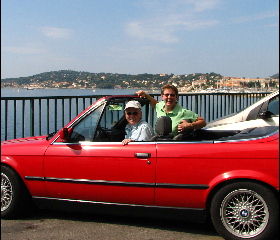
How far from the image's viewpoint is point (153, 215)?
13.7 ft

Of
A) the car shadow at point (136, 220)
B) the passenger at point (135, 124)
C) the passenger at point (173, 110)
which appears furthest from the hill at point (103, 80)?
the car shadow at point (136, 220)

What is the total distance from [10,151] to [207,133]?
2.27 meters

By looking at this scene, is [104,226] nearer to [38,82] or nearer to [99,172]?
[99,172]

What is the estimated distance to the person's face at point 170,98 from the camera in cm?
513

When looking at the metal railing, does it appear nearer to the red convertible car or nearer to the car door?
the red convertible car

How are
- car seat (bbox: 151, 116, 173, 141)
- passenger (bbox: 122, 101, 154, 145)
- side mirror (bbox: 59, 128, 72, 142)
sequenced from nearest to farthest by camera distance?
car seat (bbox: 151, 116, 173, 141) < side mirror (bbox: 59, 128, 72, 142) < passenger (bbox: 122, 101, 154, 145)

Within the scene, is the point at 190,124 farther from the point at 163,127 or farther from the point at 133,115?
the point at 133,115

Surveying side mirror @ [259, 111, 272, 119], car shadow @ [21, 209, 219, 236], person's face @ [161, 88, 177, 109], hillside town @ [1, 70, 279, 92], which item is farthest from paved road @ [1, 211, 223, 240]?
hillside town @ [1, 70, 279, 92]

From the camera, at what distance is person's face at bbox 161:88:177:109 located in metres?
5.13

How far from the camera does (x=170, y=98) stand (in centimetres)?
513

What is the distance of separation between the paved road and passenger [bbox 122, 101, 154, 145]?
949 millimetres

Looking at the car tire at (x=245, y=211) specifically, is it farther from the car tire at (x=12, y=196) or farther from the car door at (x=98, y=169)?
the car tire at (x=12, y=196)

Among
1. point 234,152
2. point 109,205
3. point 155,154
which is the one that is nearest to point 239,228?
point 234,152

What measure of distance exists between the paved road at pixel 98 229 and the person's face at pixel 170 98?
142 centimetres
